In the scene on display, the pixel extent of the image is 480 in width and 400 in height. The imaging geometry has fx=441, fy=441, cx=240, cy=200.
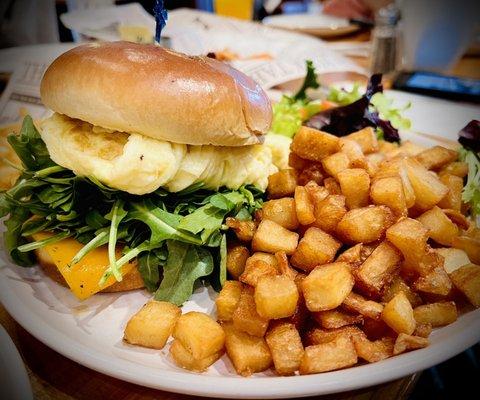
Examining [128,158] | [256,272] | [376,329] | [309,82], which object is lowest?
[376,329]

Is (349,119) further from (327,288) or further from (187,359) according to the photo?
(187,359)

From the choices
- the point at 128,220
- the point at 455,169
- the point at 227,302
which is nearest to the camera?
the point at 227,302

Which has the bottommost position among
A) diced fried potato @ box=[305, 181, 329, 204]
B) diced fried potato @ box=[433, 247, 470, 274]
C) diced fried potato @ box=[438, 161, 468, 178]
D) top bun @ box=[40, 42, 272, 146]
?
diced fried potato @ box=[433, 247, 470, 274]

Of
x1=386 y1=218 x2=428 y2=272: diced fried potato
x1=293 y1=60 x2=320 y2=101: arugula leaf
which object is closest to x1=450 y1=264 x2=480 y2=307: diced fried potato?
x1=386 y1=218 x2=428 y2=272: diced fried potato

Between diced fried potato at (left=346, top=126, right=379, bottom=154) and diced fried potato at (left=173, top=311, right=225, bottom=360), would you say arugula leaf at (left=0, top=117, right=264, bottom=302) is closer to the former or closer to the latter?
diced fried potato at (left=173, top=311, right=225, bottom=360)

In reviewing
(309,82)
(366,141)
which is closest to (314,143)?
(366,141)

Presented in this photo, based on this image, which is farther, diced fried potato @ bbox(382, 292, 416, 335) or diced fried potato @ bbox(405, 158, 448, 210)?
diced fried potato @ bbox(405, 158, 448, 210)

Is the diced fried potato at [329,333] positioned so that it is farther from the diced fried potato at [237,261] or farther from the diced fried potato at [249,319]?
the diced fried potato at [237,261]
